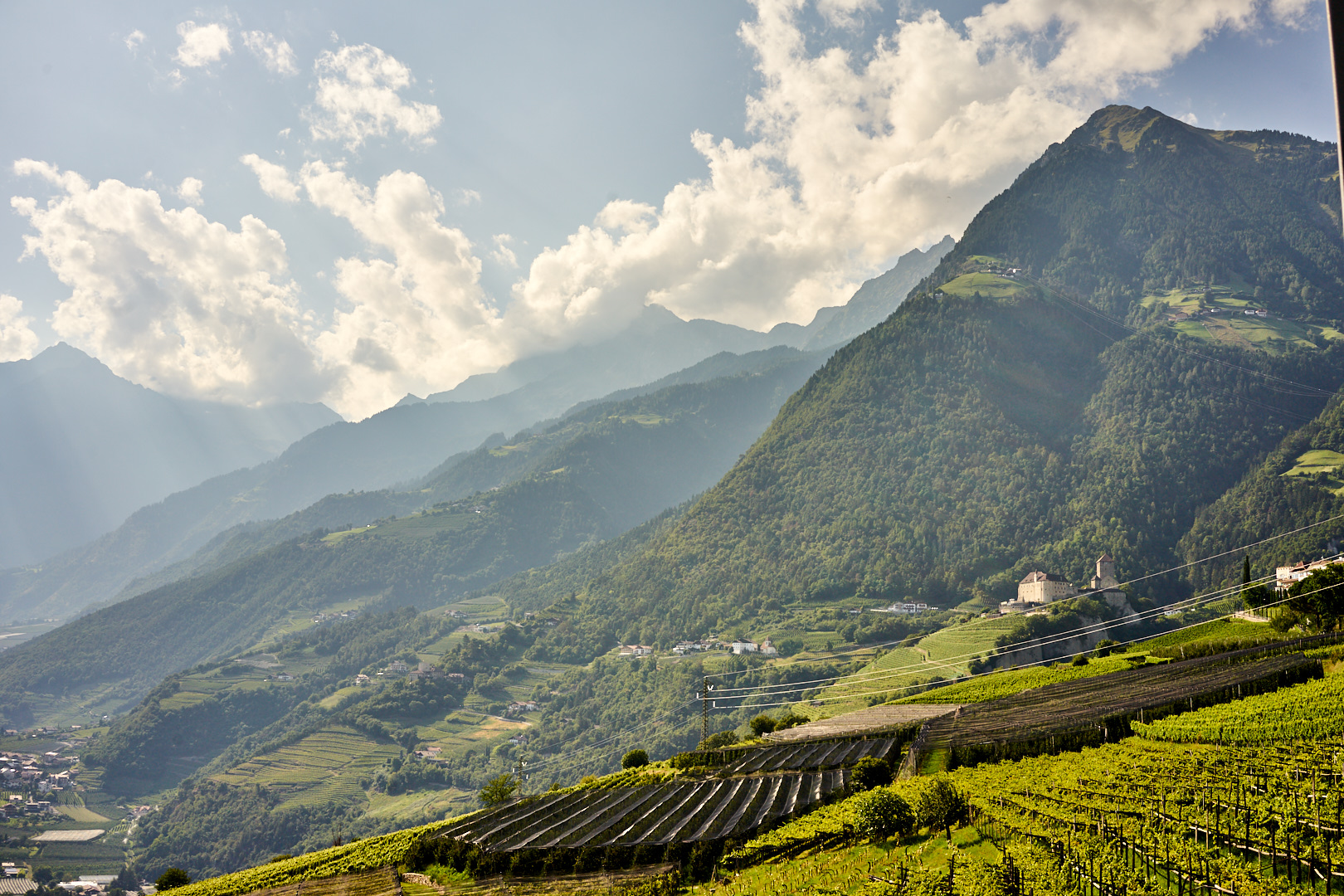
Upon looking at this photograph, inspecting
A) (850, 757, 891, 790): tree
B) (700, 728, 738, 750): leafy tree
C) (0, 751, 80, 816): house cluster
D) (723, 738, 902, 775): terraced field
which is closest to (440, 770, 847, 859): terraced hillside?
(850, 757, 891, 790): tree

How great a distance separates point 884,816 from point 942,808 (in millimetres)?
1877

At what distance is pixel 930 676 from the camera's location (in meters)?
90.8

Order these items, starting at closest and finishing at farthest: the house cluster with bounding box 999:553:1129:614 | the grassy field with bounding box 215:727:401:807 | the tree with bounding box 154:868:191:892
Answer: the tree with bounding box 154:868:191:892 < the house cluster with bounding box 999:553:1129:614 < the grassy field with bounding box 215:727:401:807

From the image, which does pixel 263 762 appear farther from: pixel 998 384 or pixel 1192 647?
pixel 998 384

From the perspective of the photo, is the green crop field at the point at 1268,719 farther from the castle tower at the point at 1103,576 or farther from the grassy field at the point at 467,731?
the grassy field at the point at 467,731

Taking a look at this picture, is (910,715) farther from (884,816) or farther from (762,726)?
(884,816)

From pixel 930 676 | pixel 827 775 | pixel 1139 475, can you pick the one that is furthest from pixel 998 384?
pixel 827 775

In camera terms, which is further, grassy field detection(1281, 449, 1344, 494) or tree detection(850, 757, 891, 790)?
grassy field detection(1281, 449, 1344, 494)

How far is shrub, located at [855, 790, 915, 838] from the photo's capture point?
24109 mm

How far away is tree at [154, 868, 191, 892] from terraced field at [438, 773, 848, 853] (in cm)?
1792

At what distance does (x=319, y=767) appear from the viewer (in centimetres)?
15650

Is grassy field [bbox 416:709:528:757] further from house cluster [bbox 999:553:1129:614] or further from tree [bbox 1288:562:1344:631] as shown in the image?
tree [bbox 1288:562:1344:631]

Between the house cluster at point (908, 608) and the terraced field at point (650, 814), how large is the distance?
10768cm

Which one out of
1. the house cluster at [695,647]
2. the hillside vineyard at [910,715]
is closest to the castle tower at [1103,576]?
the hillside vineyard at [910,715]
